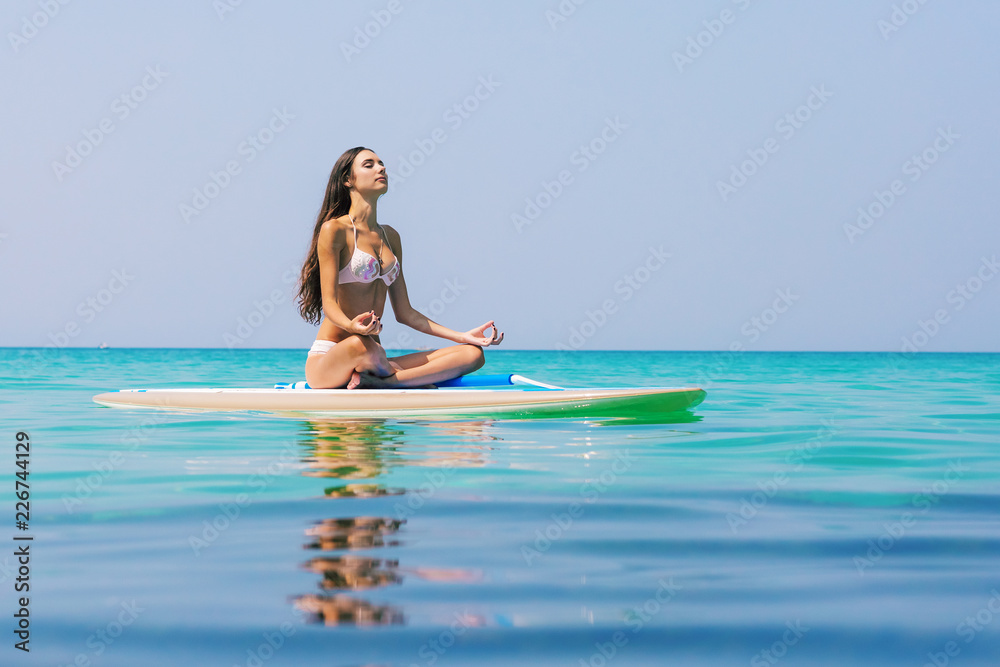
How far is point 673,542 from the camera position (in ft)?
8.32

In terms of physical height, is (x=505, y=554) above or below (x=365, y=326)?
below

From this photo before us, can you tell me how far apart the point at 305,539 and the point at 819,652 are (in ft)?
4.27

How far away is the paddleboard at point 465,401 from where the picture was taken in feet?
18.6

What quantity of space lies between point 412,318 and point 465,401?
0.66 m

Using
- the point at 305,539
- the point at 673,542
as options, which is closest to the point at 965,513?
the point at 673,542

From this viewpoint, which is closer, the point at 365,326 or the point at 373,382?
the point at 365,326

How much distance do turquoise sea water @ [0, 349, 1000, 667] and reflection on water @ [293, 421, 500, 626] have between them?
11 millimetres

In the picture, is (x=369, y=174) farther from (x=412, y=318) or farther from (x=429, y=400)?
(x=429, y=400)

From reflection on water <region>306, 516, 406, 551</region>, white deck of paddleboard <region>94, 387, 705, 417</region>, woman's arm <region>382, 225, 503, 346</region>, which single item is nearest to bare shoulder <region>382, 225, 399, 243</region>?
woman's arm <region>382, 225, 503, 346</region>

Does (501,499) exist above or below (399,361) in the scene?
below

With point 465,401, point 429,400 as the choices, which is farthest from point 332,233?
point 465,401

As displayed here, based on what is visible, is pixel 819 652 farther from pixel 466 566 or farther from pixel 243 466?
pixel 243 466

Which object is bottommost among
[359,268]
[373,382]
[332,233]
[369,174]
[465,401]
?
[465,401]

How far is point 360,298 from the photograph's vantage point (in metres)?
5.78
